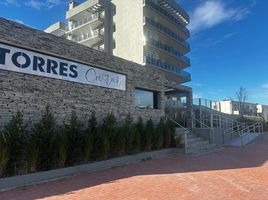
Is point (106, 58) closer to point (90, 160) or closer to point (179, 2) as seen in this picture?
point (90, 160)

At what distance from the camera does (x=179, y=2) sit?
38688mm

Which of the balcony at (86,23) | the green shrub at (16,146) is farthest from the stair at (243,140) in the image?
the balcony at (86,23)

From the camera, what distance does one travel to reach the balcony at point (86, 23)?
3449cm

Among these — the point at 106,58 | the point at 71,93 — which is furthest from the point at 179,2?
the point at 71,93

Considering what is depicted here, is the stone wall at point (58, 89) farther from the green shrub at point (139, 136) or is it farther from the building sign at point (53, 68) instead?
the green shrub at point (139, 136)

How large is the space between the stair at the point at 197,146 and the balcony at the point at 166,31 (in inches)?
728

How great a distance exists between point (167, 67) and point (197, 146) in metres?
19.1

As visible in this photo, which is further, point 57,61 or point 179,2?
point 179,2

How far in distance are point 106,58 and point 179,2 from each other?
1185 inches

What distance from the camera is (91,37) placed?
34.7m

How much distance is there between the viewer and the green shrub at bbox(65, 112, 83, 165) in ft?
30.5

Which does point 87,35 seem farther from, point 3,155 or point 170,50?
point 3,155

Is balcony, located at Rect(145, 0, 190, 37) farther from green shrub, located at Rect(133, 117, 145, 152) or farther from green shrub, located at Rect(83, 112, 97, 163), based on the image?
green shrub, located at Rect(83, 112, 97, 163)

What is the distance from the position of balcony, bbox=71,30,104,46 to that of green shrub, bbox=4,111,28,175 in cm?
2732
